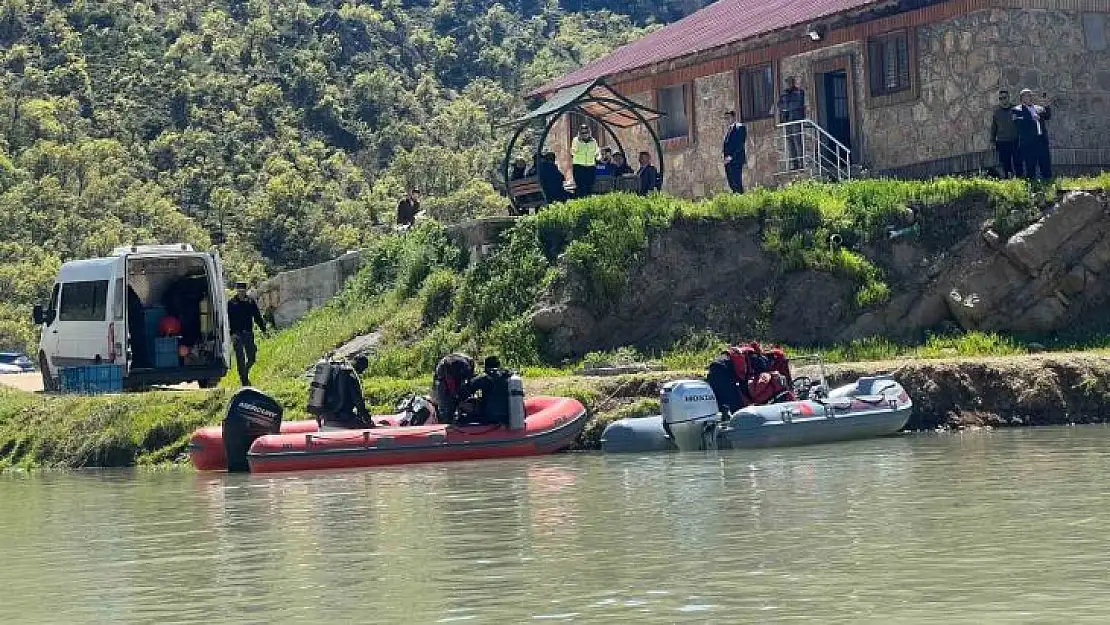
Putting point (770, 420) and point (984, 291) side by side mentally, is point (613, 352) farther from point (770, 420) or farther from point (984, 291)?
point (770, 420)

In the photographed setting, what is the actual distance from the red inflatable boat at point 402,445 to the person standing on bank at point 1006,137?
916 cm

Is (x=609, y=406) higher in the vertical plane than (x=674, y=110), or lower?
lower

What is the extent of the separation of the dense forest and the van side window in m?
27.5

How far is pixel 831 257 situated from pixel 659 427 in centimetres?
589

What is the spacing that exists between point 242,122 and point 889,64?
4752 cm

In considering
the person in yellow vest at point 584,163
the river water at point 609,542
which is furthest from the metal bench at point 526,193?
the river water at point 609,542

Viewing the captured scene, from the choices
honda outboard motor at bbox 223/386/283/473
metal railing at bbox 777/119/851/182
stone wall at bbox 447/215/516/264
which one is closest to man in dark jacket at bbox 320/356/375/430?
honda outboard motor at bbox 223/386/283/473

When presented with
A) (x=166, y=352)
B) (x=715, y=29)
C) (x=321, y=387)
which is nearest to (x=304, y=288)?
(x=166, y=352)

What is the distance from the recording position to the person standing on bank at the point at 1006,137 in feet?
101

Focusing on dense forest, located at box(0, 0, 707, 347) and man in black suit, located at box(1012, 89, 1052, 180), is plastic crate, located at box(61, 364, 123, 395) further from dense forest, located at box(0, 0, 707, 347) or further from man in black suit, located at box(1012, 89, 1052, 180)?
dense forest, located at box(0, 0, 707, 347)

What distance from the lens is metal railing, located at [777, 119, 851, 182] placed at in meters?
35.2

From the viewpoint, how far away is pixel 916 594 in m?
12.7

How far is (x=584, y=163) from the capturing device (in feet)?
112

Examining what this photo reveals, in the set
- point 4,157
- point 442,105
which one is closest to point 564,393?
point 4,157
